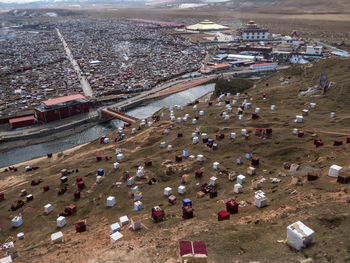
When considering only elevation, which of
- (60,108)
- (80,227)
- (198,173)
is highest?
(198,173)

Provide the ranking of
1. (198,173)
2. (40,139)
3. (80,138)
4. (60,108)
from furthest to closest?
(60,108), (80,138), (40,139), (198,173)

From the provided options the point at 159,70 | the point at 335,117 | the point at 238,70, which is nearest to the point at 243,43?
the point at 238,70

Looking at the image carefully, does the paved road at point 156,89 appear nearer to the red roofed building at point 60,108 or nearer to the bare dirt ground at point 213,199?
the red roofed building at point 60,108

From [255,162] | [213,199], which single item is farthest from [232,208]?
[255,162]

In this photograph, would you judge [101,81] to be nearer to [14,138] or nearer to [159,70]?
[159,70]

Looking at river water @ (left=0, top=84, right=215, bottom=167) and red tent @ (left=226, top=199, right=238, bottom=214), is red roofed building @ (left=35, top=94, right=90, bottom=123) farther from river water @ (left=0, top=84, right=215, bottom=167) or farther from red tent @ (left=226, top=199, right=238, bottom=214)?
red tent @ (left=226, top=199, right=238, bottom=214)

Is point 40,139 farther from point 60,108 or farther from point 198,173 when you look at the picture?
point 198,173

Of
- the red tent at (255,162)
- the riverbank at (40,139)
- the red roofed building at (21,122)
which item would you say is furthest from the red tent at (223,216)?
the red roofed building at (21,122)
